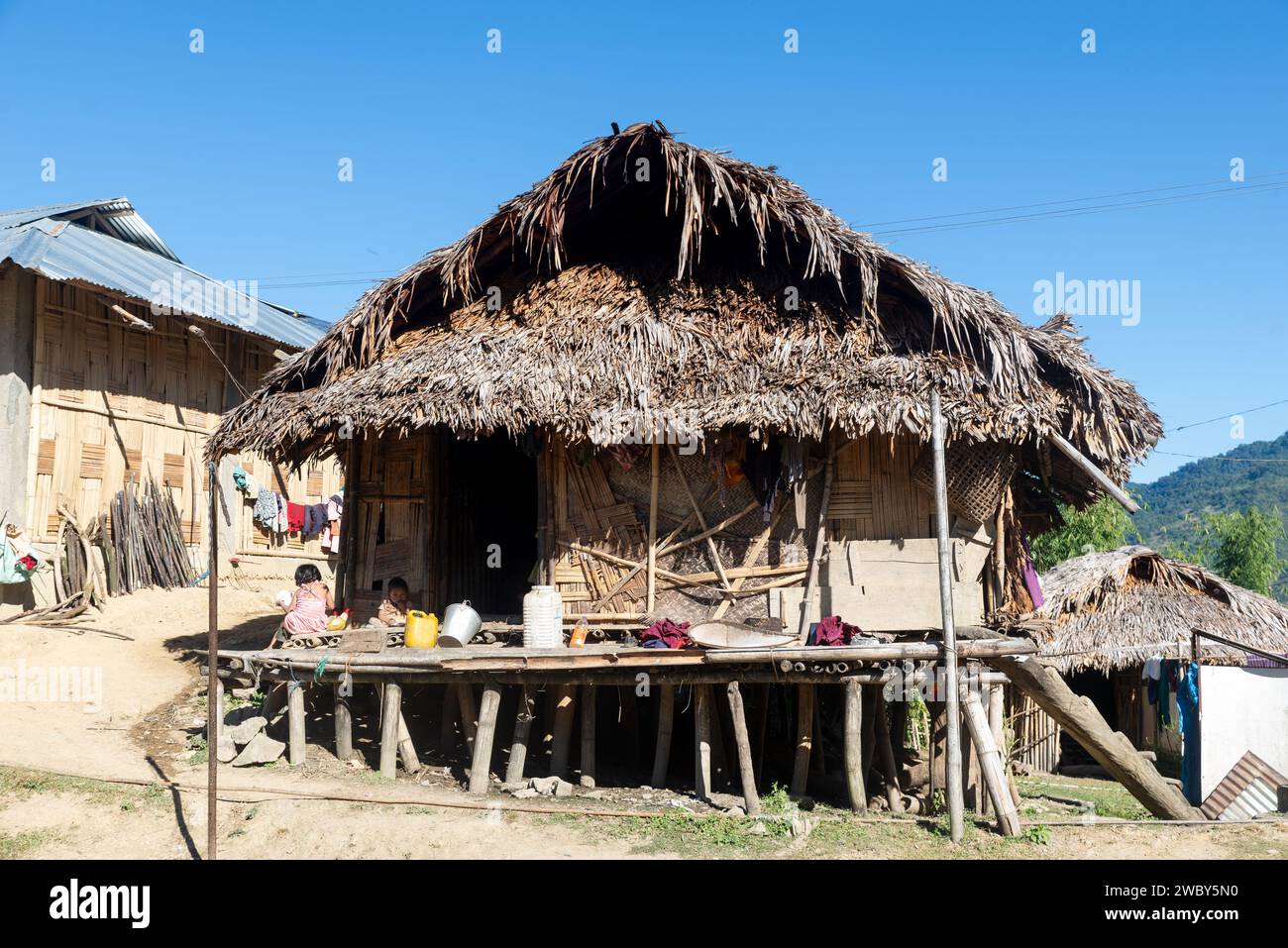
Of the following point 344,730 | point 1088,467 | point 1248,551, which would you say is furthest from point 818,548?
point 1248,551

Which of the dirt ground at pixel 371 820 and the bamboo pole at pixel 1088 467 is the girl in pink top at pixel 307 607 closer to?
the dirt ground at pixel 371 820

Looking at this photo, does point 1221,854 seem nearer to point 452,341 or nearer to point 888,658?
point 888,658

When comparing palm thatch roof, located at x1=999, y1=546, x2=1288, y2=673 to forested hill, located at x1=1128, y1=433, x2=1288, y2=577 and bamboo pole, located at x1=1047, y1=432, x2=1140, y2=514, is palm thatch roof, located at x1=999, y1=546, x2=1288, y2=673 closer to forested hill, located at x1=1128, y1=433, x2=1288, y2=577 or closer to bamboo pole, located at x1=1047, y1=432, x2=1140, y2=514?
bamboo pole, located at x1=1047, y1=432, x2=1140, y2=514

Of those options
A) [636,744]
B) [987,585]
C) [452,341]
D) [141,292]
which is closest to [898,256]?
[987,585]

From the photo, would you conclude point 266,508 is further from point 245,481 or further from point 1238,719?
point 1238,719

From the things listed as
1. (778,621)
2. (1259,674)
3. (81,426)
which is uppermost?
(81,426)

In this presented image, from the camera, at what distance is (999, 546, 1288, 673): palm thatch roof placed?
16.8 metres

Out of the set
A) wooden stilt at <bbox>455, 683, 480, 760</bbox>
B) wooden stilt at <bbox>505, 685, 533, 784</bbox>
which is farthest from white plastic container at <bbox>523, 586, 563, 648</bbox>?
wooden stilt at <bbox>455, 683, 480, 760</bbox>

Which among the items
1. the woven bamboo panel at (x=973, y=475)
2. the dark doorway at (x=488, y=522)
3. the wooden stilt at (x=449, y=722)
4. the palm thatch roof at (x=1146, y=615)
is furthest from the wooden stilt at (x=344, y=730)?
the palm thatch roof at (x=1146, y=615)

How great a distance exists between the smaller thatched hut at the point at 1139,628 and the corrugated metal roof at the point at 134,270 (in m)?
13.5

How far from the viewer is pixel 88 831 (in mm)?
8109

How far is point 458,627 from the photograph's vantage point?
9.98 metres
